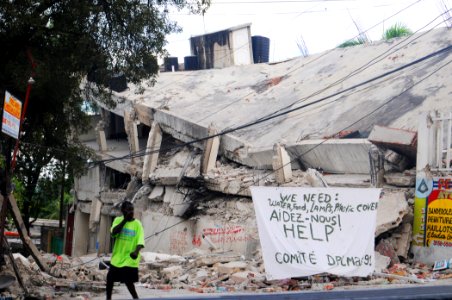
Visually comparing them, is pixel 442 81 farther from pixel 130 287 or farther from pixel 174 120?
pixel 130 287

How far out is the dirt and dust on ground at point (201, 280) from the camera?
10.6 meters

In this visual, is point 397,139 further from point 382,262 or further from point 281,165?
point 281,165

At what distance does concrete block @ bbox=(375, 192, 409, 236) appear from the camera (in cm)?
1306

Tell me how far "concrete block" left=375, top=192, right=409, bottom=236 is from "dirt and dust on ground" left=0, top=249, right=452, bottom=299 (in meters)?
0.78

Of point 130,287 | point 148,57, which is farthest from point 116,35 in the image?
point 130,287

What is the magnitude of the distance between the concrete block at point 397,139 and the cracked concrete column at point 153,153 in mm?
8377

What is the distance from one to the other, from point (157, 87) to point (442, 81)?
11738mm

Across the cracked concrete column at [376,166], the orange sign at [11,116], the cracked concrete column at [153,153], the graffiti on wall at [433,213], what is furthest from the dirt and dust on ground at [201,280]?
the cracked concrete column at [153,153]

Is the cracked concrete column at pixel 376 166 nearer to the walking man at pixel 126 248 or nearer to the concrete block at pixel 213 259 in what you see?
the concrete block at pixel 213 259

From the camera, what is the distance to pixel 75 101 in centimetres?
1301

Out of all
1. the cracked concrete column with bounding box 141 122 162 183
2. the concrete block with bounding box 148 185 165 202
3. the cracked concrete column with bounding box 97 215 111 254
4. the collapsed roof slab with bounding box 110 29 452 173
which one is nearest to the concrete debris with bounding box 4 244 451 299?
the collapsed roof slab with bounding box 110 29 452 173

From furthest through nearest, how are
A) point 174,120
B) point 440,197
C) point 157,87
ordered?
point 157,87 → point 174,120 → point 440,197

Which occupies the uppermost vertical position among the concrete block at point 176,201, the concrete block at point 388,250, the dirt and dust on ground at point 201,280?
the concrete block at point 176,201

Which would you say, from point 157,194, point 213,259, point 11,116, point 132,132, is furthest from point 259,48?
point 11,116
